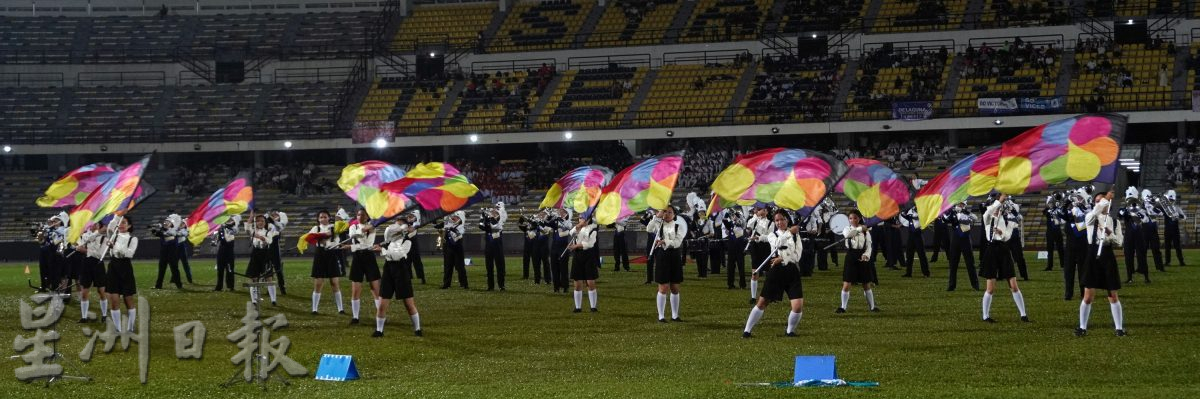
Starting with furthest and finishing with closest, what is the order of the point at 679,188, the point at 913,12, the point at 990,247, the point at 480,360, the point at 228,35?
the point at 228,35 < the point at 913,12 < the point at 679,188 < the point at 990,247 < the point at 480,360

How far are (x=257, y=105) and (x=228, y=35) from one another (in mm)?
5645

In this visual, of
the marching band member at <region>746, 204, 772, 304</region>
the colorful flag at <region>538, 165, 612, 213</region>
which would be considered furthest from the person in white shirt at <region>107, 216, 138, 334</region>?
the colorful flag at <region>538, 165, 612, 213</region>

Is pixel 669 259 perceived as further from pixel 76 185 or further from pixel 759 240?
pixel 76 185

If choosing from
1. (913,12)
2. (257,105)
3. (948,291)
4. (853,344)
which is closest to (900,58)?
(913,12)

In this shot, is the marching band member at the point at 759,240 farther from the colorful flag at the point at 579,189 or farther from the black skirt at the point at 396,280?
the black skirt at the point at 396,280

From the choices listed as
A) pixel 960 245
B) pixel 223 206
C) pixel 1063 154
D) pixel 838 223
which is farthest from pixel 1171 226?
pixel 223 206

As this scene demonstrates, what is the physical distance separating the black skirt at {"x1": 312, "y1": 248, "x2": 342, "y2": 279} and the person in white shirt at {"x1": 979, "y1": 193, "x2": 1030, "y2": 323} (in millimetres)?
10738

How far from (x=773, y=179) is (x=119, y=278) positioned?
10.6 meters

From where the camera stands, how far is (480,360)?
1719cm

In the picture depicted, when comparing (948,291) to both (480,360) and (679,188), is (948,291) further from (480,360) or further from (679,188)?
(679,188)

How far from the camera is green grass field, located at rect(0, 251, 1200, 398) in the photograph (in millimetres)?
14094

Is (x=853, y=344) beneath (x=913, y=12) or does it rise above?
beneath

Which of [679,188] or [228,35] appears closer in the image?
[679,188]

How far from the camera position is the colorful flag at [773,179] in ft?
75.1
